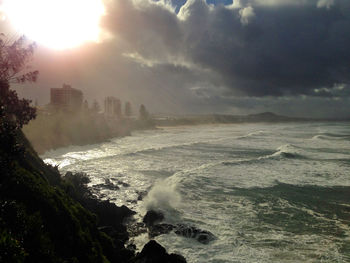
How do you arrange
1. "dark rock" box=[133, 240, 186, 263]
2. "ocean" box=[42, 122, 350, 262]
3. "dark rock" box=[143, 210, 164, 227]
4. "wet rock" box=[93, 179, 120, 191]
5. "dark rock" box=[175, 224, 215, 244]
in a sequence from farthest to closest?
1. "wet rock" box=[93, 179, 120, 191]
2. "dark rock" box=[143, 210, 164, 227]
3. "dark rock" box=[175, 224, 215, 244]
4. "ocean" box=[42, 122, 350, 262]
5. "dark rock" box=[133, 240, 186, 263]

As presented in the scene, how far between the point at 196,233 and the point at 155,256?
15.3 ft

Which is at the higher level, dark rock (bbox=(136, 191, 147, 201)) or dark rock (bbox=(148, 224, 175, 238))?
dark rock (bbox=(136, 191, 147, 201))

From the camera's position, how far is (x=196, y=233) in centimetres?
1539

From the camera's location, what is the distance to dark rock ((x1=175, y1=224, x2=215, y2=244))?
14.9 metres

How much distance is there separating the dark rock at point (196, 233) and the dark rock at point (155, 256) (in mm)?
3714

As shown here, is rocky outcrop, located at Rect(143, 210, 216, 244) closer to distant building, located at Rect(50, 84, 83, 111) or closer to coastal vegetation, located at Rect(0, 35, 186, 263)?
coastal vegetation, located at Rect(0, 35, 186, 263)

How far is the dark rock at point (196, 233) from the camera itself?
14.9 m

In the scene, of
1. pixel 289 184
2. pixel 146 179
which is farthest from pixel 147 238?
pixel 289 184

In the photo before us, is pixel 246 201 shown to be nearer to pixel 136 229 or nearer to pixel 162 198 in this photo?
pixel 162 198

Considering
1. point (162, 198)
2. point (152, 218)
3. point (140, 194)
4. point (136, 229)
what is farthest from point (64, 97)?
point (136, 229)

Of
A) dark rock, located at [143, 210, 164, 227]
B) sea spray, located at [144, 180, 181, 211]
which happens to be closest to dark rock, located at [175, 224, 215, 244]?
dark rock, located at [143, 210, 164, 227]

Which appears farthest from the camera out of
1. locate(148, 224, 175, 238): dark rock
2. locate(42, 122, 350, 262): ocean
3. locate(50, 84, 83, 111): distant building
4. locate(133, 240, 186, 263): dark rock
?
locate(50, 84, 83, 111): distant building

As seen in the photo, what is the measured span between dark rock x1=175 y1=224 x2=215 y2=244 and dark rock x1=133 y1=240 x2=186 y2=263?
3.71 metres

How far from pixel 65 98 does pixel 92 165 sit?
106321 millimetres
